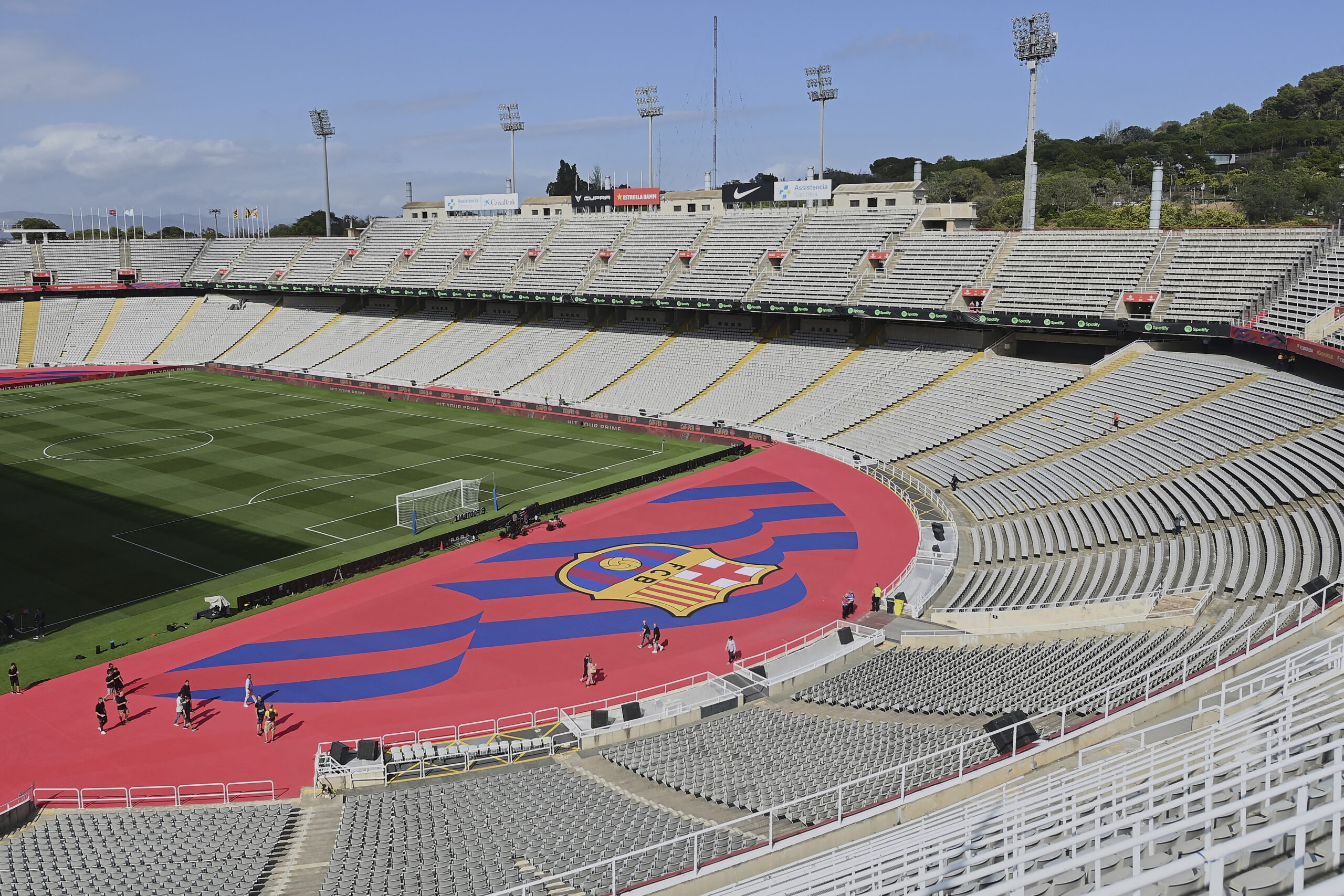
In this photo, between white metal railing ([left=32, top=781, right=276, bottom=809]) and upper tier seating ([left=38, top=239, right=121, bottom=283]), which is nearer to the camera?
white metal railing ([left=32, top=781, right=276, bottom=809])

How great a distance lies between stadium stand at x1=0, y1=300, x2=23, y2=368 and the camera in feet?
263

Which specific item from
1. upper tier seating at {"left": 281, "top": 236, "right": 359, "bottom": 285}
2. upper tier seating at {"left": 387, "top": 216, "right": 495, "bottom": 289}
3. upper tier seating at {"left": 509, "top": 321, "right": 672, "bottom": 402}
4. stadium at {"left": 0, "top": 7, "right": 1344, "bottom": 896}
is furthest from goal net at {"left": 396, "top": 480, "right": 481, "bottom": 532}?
upper tier seating at {"left": 281, "top": 236, "right": 359, "bottom": 285}

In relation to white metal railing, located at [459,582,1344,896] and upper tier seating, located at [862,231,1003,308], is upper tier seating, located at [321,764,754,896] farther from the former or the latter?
upper tier seating, located at [862,231,1003,308]

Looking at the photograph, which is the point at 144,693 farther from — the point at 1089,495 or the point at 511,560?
the point at 1089,495

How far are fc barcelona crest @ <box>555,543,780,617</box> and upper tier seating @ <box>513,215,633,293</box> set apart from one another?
132 ft

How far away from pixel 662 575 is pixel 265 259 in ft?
245

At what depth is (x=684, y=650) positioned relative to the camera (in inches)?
1075

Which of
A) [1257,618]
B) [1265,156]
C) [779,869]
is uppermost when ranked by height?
[1265,156]

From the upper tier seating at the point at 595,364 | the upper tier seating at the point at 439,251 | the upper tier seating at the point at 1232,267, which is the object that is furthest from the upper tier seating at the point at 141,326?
the upper tier seating at the point at 1232,267

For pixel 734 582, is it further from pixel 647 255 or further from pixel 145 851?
pixel 647 255

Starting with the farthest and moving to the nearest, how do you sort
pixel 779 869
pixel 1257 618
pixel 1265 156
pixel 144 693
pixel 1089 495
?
pixel 1265 156
pixel 1089 495
pixel 144 693
pixel 1257 618
pixel 779 869

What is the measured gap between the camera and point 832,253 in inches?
2530

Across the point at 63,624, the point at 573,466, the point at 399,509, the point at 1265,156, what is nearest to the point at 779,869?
the point at 63,624

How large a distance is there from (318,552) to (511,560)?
7115 millimetres
